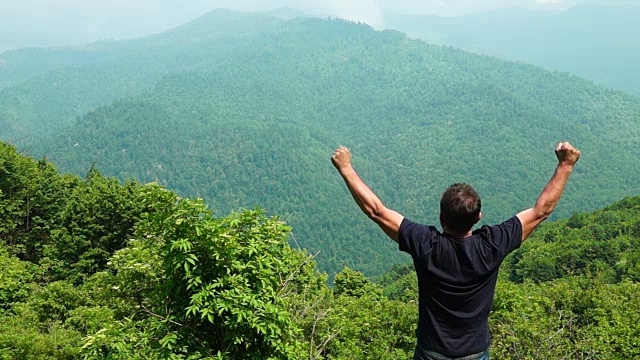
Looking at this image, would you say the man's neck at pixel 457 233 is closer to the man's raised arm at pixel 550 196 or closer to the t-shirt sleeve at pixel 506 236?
the t-shirt sleeve at pixel 506 236

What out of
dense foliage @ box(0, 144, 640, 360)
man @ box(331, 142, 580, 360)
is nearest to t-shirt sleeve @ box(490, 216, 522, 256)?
man @ box(331, 142, 580, 360)

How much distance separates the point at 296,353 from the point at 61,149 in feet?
603

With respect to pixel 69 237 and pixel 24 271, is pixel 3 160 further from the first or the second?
pixel 24 271

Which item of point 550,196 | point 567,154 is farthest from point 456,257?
point 567,154

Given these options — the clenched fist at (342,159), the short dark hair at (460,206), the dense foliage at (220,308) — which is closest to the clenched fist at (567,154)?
the short dark hair at (460,206)

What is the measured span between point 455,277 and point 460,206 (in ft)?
1.26

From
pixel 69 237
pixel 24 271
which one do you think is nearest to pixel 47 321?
pixel 24 271

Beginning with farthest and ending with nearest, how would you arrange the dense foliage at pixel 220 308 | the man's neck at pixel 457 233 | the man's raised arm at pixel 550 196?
the dense foliage at pixel 220 308 < the man's raised arm at pixel 550 196 < the man's neck at pixel 457 233

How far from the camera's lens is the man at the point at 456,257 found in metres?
2.80

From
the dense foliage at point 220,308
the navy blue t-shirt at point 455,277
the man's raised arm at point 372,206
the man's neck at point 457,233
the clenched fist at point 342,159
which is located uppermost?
the clenched fist at point 342,159

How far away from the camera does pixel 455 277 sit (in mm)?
2799

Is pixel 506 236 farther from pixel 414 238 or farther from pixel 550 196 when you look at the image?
pixel 414 238

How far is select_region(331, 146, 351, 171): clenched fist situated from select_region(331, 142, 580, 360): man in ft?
0.08

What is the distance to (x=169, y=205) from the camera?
22.7ft
